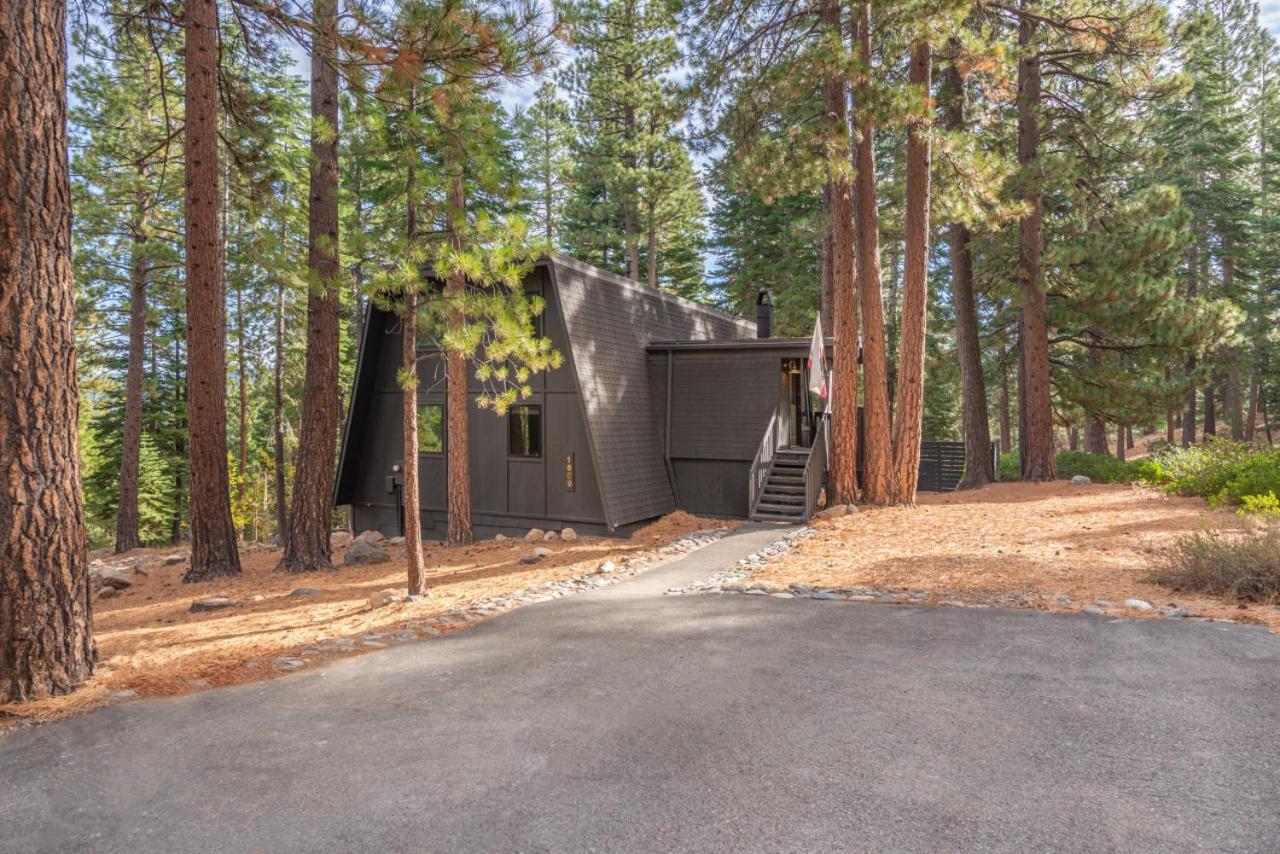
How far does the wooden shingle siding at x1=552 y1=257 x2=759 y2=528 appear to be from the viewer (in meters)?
12.2

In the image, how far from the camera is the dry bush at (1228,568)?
5.75 m

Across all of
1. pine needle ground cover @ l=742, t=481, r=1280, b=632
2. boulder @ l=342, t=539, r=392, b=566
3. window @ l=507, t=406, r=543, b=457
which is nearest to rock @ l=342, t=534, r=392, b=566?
boulder @ l=342, t=539, r=392, b=566

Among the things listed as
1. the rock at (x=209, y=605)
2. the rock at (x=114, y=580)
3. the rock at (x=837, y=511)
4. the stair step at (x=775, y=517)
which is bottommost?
the rock at (x=114, y=580)

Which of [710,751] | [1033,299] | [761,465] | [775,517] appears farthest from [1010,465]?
[710,751]

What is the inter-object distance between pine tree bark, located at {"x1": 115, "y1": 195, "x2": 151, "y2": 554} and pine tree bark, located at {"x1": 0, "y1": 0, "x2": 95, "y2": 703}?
13.6 meters

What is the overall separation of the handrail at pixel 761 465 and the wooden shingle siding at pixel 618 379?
30cm

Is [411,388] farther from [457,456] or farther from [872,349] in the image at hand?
[872,349]

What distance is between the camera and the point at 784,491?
13125 mm

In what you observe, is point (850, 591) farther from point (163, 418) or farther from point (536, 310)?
point (163, 418)

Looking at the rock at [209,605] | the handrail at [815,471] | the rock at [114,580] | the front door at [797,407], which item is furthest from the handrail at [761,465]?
the rock at [114,580]

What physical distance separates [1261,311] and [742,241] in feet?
64.3

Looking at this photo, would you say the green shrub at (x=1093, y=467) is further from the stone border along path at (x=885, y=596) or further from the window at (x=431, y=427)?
the window at (x=431, y=427)

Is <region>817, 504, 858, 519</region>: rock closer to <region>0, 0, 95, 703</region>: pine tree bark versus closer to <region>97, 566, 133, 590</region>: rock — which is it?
<region>0, 0, 95, 703</region>: pine tree bark

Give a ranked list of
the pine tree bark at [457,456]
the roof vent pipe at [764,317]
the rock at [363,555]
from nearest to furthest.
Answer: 1. the rock at [363,555]
2. the pine tree bark at [457,456]
3. the roof vent pipe at [764,317]
